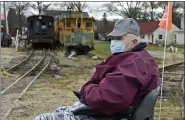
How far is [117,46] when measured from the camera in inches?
142

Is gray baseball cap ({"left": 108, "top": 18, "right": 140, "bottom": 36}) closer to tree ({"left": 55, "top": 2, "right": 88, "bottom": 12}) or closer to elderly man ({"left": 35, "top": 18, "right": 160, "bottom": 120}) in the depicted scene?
elderly man ({"left": 35, "top": 18, "right": 160, "bottom": 120})

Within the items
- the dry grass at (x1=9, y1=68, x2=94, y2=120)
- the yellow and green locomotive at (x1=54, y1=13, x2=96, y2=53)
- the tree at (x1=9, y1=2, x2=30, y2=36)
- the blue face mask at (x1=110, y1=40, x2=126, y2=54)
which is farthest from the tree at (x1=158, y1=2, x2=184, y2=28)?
the blue face mask at (x1=110, y1=40, x2=126, y2=54)

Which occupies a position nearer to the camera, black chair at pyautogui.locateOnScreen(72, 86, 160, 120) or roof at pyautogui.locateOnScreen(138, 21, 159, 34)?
black chair at pyautogui.locateOnScreen(72, 86, 160, 120)

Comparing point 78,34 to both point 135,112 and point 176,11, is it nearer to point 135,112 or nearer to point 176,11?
point 135,112

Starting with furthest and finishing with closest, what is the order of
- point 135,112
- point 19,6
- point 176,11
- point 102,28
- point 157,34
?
point 102,28 < point 157,34 < point 176,11 < point 19,6 < point 135,112

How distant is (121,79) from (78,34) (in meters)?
27.5

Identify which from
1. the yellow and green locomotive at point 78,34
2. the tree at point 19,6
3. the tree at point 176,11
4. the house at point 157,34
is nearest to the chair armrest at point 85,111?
the yellow and green locomotive at point 78,34

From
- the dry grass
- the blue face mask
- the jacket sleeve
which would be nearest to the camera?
the jacket sleeve

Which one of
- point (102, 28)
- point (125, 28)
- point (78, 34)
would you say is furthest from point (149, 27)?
point (125, 28)

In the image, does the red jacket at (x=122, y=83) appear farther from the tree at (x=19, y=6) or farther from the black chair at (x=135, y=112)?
the tree at (x=19, y=6)

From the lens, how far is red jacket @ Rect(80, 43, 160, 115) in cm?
326

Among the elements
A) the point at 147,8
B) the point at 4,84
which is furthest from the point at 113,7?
the point at 4,84

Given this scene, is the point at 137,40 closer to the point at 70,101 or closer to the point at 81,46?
the point at 70,101

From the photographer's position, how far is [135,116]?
11.5 ft
